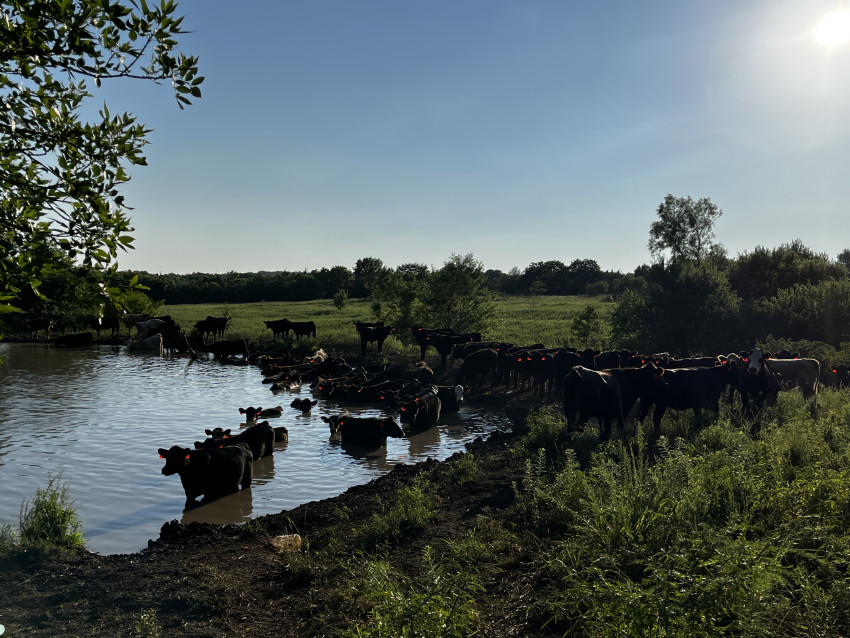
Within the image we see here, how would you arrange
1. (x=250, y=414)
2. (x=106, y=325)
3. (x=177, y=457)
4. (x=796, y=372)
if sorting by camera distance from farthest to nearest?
(x=106, y=325), (x=250, y=414), (x=796, y=372), (x=177, y=457)

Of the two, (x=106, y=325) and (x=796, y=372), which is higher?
(x=106, y=325)

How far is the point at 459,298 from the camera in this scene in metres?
32.8

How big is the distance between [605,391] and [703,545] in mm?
7667

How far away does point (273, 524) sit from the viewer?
9.11m

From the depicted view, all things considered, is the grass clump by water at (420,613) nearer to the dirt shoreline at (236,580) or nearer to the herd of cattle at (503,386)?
the dirt shoreline at (236,580)

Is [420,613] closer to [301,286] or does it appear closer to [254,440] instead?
[254,440]

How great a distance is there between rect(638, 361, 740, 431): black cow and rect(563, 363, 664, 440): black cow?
26 cm

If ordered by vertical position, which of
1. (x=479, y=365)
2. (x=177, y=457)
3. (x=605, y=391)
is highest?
(x=605, y=391)

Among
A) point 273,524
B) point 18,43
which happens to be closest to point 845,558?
point 273,524

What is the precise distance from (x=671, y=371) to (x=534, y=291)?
8155 cm

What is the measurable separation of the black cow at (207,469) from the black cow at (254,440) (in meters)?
1.56

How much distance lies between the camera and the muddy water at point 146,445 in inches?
398

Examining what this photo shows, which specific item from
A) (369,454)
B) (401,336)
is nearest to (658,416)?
(369,454)

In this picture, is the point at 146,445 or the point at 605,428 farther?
the point at 146,445
